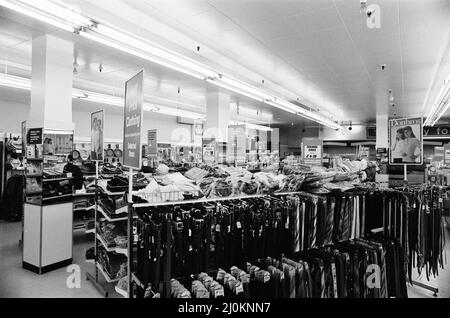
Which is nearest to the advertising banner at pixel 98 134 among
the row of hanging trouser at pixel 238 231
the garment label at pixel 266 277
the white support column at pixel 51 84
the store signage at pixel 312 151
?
the white support column at pixel 51 84

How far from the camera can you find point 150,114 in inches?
527

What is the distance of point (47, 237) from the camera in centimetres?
454

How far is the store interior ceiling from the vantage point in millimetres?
4418

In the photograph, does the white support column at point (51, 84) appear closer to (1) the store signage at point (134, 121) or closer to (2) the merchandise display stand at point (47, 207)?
(2) the merchandise display stand at point (47, 207)

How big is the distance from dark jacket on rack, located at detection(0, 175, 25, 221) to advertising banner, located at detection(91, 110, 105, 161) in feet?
14.0

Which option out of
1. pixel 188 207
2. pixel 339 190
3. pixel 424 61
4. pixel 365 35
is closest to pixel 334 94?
pixel 424 61

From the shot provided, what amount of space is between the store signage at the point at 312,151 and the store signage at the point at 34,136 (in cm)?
460

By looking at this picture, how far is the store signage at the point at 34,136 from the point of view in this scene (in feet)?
15.3

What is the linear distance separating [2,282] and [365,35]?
6.83m

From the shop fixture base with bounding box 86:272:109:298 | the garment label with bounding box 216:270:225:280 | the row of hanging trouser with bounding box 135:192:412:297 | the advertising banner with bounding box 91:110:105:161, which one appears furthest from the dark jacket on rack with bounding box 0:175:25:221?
the garment label with bounding box 216:270:225:280

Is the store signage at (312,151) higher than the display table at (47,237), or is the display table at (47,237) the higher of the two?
the store signage at (312,151)

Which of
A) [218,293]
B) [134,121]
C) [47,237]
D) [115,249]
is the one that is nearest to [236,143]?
[47,237]

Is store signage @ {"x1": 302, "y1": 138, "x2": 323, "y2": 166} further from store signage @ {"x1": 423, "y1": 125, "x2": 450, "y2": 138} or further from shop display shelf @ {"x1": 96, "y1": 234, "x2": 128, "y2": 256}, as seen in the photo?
store signage @ {"x1": 423, "y1": 125, "x2": 450, "y2": 138}
